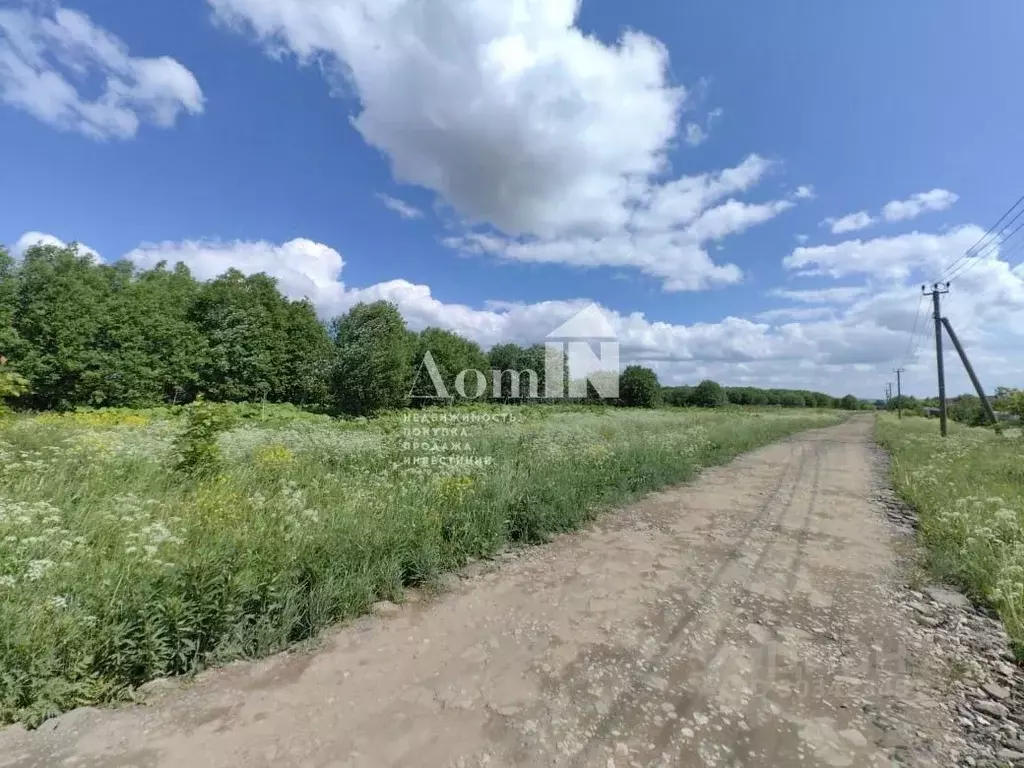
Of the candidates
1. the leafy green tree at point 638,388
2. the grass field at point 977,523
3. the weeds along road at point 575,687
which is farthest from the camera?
the leafy green tree at point 638,388

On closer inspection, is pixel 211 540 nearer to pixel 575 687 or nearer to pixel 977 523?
pixel 575 687

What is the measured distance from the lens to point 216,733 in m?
2.39

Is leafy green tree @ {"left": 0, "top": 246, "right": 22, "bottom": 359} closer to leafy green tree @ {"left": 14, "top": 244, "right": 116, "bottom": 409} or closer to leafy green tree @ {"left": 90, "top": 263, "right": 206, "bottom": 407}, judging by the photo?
leafy green tree @ {"left": 14, "top": 244, "right": 116, "bottom": 409}

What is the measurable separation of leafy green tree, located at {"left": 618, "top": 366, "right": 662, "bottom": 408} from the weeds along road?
5131cm

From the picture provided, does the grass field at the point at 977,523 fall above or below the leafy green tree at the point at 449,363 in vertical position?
below

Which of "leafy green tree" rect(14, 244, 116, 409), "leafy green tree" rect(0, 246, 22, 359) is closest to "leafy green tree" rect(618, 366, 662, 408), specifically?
"leafy green tree" rect(14, 244, 116, 409)

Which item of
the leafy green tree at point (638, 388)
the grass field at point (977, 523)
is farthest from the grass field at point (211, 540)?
the leafy green tree at point (638, 388)

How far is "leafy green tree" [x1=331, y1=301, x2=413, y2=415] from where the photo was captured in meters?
23.5

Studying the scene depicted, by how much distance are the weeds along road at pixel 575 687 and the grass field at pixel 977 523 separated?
0.72 m

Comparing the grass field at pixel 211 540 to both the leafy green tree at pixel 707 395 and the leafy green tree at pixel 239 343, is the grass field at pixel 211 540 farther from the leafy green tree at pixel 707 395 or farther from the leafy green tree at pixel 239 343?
the leafy green tree at pixel 707 395

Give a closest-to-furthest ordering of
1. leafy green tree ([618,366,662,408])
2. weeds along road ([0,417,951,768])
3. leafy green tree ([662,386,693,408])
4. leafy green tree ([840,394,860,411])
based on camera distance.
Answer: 1. weeds along road ([0,417,951,768])
2. leafy green tree ([618,366,662,408])
3. leafy green tree ([662,386,693,408])
4. leafy green tree ([840,394,860,411])

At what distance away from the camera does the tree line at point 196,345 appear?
2577 cm

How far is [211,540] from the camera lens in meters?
3.67

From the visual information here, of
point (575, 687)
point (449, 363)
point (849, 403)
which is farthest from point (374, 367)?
point (849, 403)
